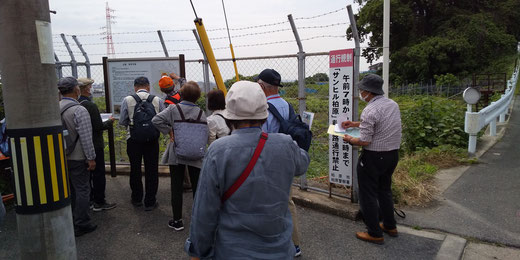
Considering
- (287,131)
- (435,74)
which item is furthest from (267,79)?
(435,74)

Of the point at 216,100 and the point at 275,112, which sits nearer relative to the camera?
the point at 275,112

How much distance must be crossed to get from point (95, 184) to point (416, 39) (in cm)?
3128

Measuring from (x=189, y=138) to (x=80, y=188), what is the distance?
1417 mm

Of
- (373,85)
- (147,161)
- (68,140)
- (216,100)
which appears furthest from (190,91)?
(373,85)

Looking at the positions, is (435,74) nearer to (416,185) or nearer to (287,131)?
(416,185)

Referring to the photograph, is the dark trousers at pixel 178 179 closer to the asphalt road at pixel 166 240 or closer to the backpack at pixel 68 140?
the asphalt road at pixel 166 240

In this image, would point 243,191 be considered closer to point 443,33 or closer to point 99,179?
point 99,179

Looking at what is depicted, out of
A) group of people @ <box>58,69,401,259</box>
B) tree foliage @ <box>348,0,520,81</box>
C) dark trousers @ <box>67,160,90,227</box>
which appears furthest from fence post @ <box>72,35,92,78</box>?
tree foliage @ <box>348,0,520,81</box>

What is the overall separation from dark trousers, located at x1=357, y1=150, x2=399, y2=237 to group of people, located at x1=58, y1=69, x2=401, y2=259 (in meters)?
0.01

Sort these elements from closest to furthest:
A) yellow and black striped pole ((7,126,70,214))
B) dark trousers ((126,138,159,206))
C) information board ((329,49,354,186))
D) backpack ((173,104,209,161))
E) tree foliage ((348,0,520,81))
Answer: yellow and black striped pole ((7,126,70,214)) → backpack ((173,104,209,161)) → information board ((329,49,354,186)) → dark trousers ((126,138,159,206)) → tree foliage ((348,0,520,81))

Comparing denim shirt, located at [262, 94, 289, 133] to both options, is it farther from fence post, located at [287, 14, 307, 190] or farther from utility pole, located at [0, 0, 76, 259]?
fence post, located at [287, 14, 307, 190]

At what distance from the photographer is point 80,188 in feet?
13.1

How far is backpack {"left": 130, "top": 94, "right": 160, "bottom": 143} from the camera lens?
4422mm

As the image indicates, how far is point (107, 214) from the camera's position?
4695 millimetres
